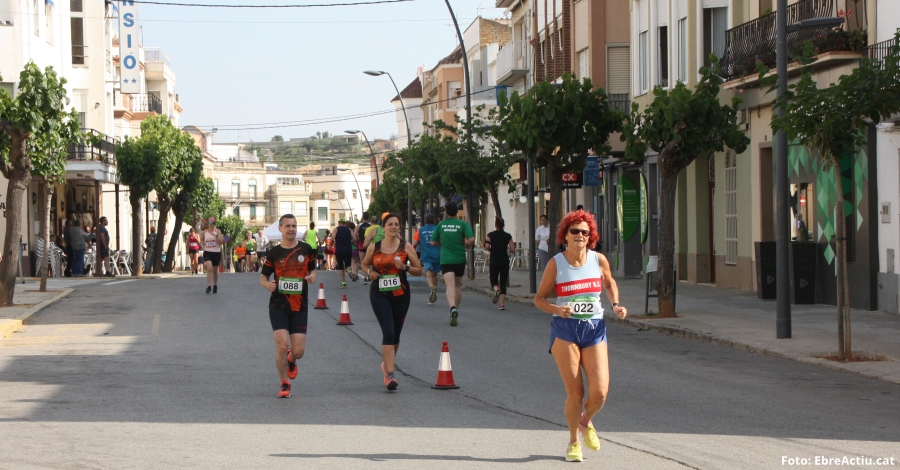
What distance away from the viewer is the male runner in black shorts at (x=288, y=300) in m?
10.8

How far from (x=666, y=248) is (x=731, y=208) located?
7738 mm

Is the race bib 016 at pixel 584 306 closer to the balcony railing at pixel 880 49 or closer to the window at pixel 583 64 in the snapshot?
the balcony railing at pixel 880 49

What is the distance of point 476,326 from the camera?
59.8ft

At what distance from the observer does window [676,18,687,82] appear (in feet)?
91.9

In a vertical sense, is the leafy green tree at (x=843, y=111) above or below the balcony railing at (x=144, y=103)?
below

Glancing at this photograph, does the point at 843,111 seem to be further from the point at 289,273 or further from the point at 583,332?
the point at 583,332

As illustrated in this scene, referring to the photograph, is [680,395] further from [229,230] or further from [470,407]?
[229,230]

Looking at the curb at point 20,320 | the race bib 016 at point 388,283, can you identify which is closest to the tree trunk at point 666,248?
the race bib 016 at point 388,283

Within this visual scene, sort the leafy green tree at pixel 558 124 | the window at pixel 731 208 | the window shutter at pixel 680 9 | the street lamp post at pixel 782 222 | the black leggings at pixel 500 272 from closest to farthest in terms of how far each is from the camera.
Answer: the street lamp post at pixel 782 222
the black leggings at pixel 500 272
the leafy green tree at pixel 558 124
the window at pixel 731 208
the window shutter at pixel 680 9

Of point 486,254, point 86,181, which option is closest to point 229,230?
point 86,181

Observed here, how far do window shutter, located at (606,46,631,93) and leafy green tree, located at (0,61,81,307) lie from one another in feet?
52.5

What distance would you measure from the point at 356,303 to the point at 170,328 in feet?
17.7

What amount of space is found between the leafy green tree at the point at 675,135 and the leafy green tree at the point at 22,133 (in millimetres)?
11047

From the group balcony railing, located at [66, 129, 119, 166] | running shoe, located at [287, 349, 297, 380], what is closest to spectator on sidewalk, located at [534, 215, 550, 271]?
balcony railing, located at [66, 129, 119, 166]
